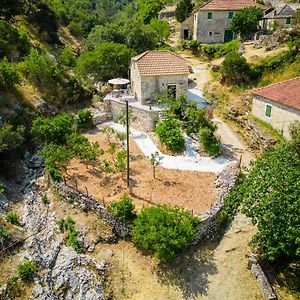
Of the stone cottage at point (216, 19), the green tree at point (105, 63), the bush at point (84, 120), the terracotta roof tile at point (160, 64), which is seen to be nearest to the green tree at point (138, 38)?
the green tree at point (105, 63)

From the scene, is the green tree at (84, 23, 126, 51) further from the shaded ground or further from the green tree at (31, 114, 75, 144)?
the shaded ground

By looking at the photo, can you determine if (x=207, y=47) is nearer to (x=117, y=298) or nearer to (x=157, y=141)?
(x=157, y=141)

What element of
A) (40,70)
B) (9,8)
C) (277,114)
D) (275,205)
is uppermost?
(9,8)

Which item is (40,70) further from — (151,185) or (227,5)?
(227,5)

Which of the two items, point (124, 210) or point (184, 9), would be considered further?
point (184, 9)

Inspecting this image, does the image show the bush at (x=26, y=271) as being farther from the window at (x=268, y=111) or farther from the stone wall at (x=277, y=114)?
the window at (x=268, y=111)

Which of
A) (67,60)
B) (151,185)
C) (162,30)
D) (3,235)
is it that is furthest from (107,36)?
(3,235)

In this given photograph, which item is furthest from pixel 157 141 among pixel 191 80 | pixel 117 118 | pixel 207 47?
pixel 207 47
